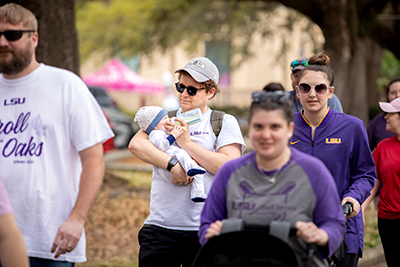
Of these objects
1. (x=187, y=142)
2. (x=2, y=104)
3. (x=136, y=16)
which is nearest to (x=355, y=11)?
(x=136, y=16)

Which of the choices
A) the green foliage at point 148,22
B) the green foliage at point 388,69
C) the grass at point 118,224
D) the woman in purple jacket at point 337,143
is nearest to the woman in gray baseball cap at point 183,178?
the woman in purple jacket at point 337,143

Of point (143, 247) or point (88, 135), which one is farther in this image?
point (143, 247)

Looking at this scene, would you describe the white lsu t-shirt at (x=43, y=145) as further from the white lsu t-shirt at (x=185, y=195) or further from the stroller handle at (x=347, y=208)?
the stroller handle at (x=347, y=208)

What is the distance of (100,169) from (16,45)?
2.90ft

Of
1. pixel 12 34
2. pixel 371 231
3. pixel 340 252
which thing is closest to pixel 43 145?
pixel 12 34

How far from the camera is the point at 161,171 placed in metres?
3.29

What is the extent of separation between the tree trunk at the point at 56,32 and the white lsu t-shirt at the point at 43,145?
4.64 metres

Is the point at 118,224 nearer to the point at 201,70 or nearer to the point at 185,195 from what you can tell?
the point at 185,195

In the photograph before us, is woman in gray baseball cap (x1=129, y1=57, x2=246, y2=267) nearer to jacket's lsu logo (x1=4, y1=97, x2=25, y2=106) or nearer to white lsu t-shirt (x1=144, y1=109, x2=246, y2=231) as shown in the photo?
white lsu t-shirt (x1=144, y1=109, x2=246, y2=231)

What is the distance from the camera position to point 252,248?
2.36 meters

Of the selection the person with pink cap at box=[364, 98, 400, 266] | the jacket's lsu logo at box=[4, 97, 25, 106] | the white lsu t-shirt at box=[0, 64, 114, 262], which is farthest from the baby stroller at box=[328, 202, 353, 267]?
the jacket's lsu logo at box=[4, 97, 25, 106]

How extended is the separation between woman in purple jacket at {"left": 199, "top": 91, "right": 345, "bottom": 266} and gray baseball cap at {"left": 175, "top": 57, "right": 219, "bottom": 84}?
3.08 ft

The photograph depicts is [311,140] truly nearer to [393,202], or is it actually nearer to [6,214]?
[393,202]

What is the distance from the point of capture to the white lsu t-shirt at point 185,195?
10.8 ft
